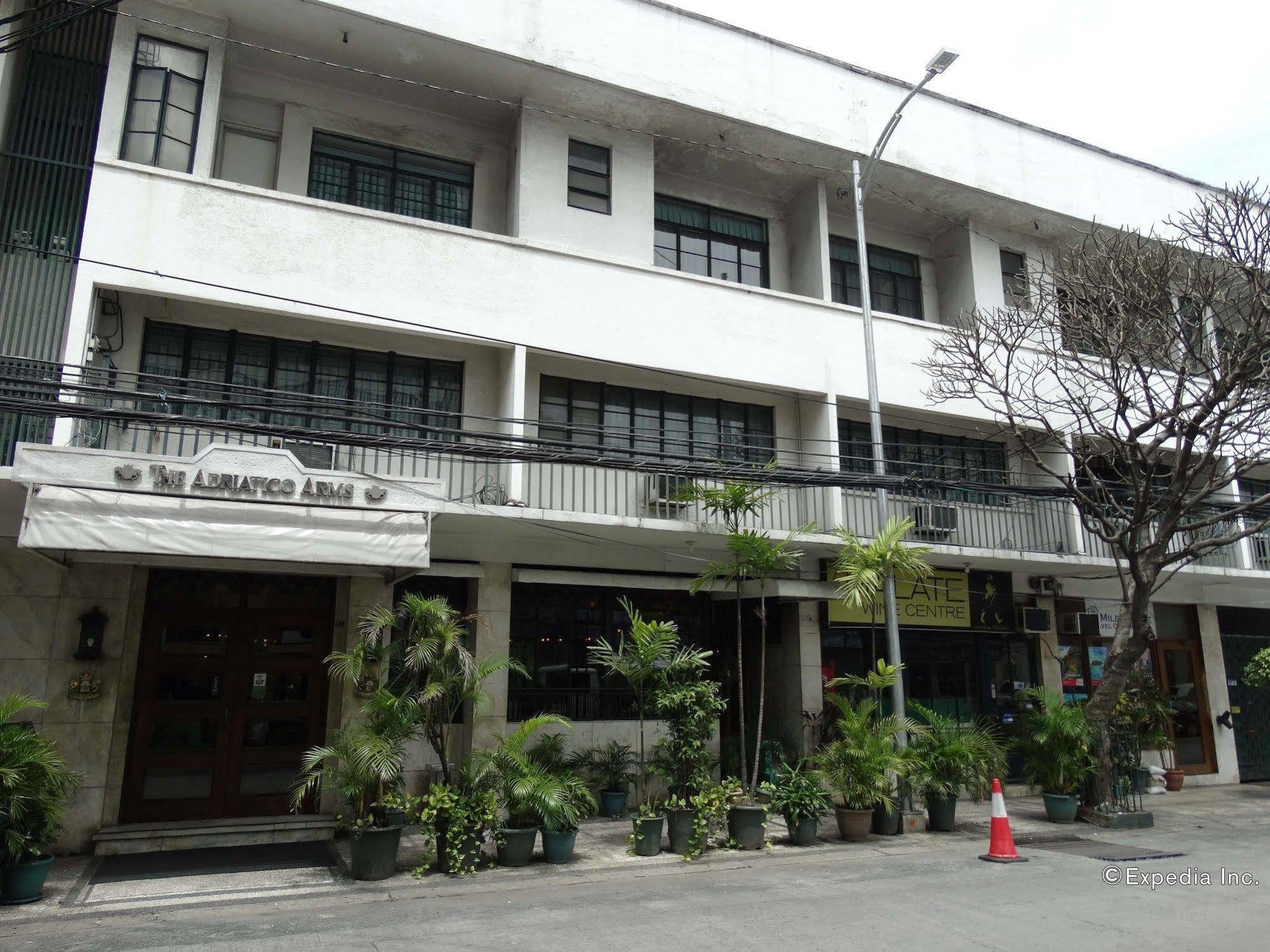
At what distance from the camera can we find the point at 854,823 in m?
12.5

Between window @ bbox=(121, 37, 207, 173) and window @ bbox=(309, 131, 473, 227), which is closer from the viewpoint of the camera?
window @ bbox=(121, 37, 207, 173)

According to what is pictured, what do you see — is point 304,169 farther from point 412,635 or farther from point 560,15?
point 412,635

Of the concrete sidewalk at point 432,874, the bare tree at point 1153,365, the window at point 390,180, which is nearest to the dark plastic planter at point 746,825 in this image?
the concrete sidewalk at point 432,874

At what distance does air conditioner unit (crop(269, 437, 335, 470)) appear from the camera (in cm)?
1265

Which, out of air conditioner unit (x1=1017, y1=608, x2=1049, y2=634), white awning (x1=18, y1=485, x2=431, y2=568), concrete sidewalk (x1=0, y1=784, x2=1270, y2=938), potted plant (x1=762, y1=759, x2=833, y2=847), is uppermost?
white awning (x1=18, y1=485, x2=431, y2=568)

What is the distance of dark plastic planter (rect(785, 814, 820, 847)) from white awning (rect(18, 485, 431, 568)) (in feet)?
19.9

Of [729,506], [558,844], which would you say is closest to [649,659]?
[558,844]

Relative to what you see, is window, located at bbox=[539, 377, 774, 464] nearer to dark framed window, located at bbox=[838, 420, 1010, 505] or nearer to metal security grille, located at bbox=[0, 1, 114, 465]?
dark framed window, located at bbox=[838, 420, 1010, 505]

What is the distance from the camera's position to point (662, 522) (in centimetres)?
1332

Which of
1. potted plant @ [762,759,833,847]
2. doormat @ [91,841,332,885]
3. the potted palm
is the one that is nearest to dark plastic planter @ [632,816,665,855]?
potted plant @ [762,759,833,847]

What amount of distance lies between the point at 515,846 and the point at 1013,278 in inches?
604

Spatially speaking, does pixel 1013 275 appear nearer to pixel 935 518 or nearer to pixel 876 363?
pixel 876 363

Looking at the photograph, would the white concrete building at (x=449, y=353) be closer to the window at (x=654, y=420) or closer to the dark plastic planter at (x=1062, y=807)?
the window at (x=654, y=420)

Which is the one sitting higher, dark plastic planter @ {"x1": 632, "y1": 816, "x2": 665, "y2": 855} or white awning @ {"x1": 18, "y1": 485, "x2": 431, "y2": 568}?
white awning @ {"x1": 18, "y1": 485, "x2": 431, "y2": 568}
